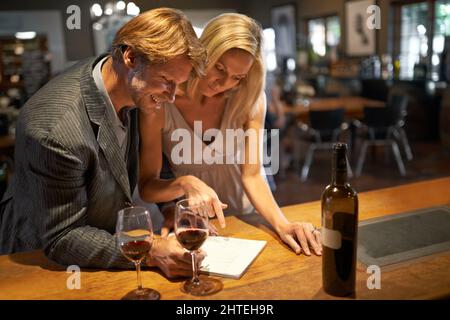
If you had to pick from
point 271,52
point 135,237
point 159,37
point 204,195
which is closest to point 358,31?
point 271,52

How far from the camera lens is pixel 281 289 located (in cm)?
111

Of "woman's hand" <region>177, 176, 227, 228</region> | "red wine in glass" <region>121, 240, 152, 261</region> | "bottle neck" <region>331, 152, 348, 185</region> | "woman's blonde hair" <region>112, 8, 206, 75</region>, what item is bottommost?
"red wine in glass" <region>121, 240, 152, 261</region>

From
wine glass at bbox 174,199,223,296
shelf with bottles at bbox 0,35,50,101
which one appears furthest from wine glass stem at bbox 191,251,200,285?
shelf with bottles at bbox 0,35,50,101

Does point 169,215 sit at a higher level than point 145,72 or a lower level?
lower

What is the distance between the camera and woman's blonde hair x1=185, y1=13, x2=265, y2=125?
1.56m

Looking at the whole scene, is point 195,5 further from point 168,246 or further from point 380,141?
point 168,246

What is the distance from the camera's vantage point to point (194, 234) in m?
1.12

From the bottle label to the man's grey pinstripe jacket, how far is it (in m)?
0.54

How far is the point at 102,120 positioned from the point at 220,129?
0.64 m

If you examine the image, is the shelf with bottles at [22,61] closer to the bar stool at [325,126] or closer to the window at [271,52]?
the window at [271,52]

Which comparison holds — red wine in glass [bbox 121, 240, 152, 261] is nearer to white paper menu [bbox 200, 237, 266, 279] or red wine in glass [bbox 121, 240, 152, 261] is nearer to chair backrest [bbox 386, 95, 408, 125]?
white paper menu [bbox 200, 237, 266, 279]

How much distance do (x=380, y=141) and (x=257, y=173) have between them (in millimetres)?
3859

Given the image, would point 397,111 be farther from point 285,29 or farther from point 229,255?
point 285,29
